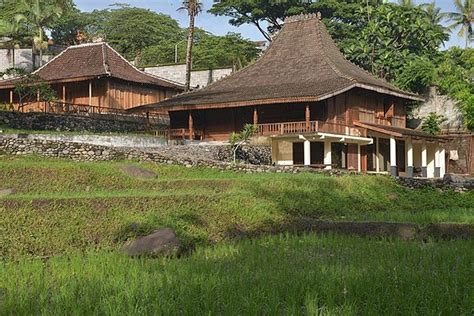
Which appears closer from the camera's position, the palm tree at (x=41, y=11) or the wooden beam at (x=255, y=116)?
the wooden beam at (x=255, y=116)

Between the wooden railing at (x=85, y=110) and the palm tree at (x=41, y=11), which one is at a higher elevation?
the palm tree at (x=41, y=11)

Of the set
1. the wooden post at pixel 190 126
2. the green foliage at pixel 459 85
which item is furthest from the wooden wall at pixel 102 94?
the green foliage at pixel 459 85

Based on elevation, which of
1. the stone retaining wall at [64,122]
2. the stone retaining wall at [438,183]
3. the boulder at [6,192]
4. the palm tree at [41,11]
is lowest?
the stone retaining wall at [438,183]

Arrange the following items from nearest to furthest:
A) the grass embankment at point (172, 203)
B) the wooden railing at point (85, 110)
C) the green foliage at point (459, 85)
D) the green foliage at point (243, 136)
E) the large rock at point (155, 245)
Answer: the large rock at point (155, 245) → the grass embankment at point (172, 203) → the green foliage at point (243, 136) → the wooden railing at point (85, 110) → the green foliage at point (459, 85)

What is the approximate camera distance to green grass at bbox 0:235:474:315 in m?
5.91

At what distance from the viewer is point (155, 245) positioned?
10.1 meters

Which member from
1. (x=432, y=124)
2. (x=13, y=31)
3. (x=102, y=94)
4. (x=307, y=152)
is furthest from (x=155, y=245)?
(x=13, y=31)

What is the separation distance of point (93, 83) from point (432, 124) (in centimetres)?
1766

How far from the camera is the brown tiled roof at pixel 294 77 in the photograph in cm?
2527

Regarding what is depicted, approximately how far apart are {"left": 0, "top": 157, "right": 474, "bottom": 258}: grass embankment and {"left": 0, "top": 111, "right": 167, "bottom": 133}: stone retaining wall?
19.7ft

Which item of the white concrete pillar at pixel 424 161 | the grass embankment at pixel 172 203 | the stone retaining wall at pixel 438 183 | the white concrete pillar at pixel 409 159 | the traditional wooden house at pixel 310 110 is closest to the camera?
the grass embankment at pixel 172 203

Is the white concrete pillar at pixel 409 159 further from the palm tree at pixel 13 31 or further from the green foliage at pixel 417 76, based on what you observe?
the palm tree at pixel 13 31

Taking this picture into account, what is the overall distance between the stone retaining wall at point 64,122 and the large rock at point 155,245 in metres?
15.3

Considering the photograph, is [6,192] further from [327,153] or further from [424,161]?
[424,161]
